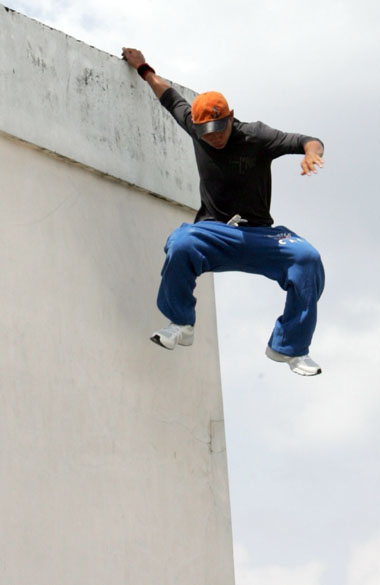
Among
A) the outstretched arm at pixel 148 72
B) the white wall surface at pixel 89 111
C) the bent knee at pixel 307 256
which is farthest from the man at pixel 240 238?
the white wall surface at pixel 89 111

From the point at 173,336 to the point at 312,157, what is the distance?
1.09 meters

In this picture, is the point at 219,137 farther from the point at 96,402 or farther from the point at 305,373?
the point at 96,402

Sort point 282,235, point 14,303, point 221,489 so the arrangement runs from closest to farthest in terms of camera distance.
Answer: point 14,303
point 282,235
point 221,489

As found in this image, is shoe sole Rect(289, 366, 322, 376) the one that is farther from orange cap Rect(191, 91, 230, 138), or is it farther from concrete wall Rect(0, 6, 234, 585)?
orange cap Rect(191, 91, 230, 138)

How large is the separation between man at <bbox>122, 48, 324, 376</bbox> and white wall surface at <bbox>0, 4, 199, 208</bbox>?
0.45 meters

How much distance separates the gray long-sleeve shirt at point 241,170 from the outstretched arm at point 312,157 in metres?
0.16

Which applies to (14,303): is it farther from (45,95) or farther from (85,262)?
(45,95)

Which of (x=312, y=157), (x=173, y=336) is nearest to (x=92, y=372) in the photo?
(x=173, y=336)

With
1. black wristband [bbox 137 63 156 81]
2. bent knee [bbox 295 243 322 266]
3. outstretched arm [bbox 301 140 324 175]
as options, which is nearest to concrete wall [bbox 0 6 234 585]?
black wristband [bbox 137 63 156 81]

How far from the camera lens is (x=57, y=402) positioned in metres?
6.36

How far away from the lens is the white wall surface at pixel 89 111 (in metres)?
6.60

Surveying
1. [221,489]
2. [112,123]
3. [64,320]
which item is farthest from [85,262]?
[221,489]

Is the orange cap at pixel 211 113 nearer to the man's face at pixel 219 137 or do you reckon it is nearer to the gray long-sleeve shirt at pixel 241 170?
the man's face at pixel 219 137

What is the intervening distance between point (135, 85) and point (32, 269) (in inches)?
56.2
